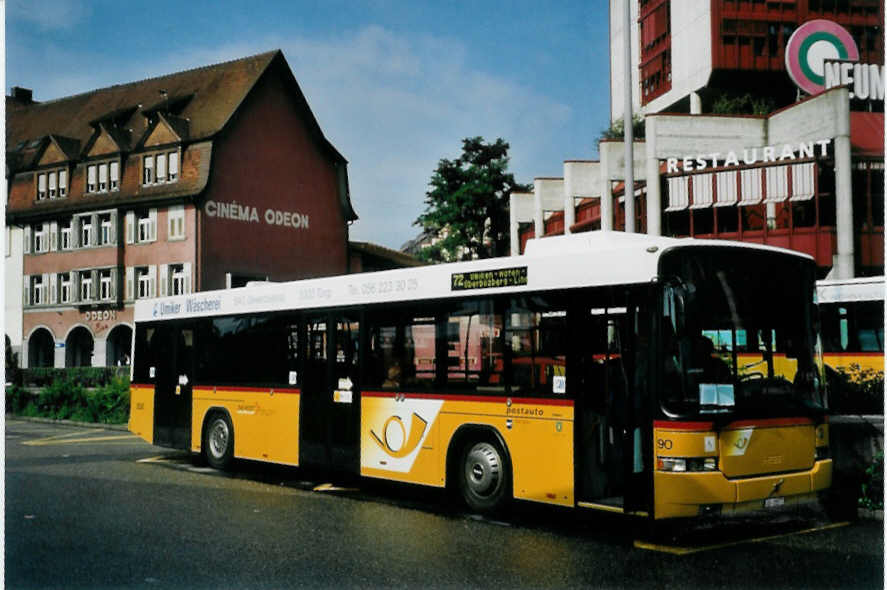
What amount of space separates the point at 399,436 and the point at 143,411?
23.0 feet

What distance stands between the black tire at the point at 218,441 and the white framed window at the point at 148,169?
38.7 m

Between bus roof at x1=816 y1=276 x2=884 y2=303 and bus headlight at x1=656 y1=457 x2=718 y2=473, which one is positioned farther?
bus roof at x1=816 y1=276 x2=884 y2=303

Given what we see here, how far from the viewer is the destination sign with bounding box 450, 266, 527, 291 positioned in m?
10.2

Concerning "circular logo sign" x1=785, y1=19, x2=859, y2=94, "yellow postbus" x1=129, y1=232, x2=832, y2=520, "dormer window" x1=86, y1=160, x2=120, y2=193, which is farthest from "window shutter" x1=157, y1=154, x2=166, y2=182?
"yellow postbus" x1=129, y1=232, x2=832, y2=520

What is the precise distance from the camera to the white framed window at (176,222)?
1937 inches

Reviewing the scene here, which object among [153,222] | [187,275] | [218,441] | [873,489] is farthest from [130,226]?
[873,489]

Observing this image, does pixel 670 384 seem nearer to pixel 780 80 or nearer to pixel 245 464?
pixel 245 464

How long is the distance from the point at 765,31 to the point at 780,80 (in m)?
2.60

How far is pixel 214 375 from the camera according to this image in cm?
1515

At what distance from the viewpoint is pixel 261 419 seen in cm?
1402

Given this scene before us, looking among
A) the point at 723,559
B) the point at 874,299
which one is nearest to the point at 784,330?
the point at 723,559

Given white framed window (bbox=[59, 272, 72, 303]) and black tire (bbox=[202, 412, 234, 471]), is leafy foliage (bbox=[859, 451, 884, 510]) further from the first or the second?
white framed window (bbox=[59, 272, 72, 303])

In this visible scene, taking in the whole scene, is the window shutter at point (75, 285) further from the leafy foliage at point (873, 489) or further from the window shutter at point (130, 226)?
the leafy foliage at point (873, 489)

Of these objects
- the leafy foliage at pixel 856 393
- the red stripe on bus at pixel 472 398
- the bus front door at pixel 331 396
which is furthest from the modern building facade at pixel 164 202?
the red stripe on bus at pixel 472 398
